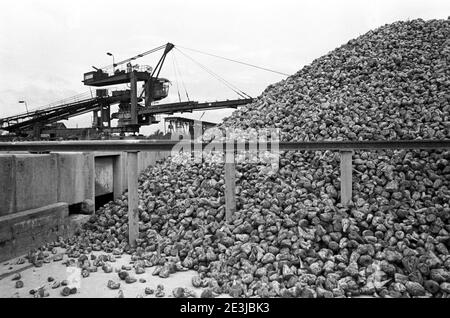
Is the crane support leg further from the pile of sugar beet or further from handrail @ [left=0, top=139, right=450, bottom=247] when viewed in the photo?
handrail @ [left=0, top=139, right=450, bottom=247]

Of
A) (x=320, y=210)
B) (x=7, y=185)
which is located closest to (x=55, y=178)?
(x=7, y=185)

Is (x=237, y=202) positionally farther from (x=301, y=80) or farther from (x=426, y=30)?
(x=426, y=30)

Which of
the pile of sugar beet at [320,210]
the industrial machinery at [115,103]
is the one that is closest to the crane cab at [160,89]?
the industrial machinery at [115,103]

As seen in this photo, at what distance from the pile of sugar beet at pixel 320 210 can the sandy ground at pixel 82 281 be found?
0.15 meters

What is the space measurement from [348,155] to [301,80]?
475cm

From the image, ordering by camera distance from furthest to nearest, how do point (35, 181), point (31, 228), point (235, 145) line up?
point (35, 181), point (235, 145), point (31, 228)

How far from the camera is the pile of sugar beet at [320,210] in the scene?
395 centimetres

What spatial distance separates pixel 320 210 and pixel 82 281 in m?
3.08

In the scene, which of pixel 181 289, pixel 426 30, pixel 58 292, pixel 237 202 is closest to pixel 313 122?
pixel 237 202

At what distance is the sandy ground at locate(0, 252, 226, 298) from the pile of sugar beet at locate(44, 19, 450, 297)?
154 mm

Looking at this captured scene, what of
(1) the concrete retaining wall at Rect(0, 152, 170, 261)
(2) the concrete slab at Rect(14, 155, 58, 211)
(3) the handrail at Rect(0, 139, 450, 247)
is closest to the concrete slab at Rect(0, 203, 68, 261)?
(1) the concrete retaining wall at Rect(0, 152, 170, 261)

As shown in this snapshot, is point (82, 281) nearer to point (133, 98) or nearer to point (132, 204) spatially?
point (132, 204)

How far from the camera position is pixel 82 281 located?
13.9 ft

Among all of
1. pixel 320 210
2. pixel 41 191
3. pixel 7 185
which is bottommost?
pixel 320 210
